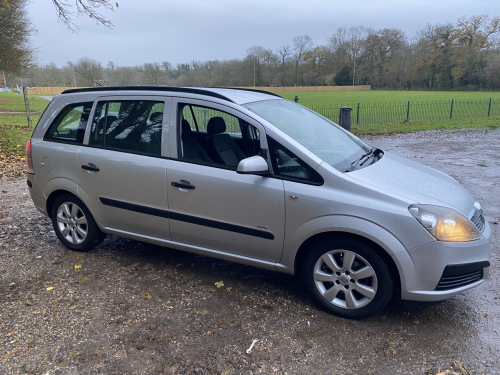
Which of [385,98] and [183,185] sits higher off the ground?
[385,98]

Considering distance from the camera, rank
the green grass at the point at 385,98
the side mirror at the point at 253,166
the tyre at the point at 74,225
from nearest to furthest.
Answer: the side mirror at the point at 253,166
the tyre at the point at 74,225
the green grass at the point at 385,98

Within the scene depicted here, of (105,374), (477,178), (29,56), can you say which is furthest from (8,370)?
(29,56)

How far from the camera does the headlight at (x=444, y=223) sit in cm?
280

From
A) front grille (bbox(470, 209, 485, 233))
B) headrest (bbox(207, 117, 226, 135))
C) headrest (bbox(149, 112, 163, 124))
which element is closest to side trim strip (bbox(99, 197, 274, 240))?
headrest (bbox(149, 112, 163, 124))

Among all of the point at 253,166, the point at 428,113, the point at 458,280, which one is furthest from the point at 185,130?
the point at 428,113

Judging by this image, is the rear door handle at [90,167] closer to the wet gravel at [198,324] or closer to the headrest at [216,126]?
the wet gravel at [198,324]

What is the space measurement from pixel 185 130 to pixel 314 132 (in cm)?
125

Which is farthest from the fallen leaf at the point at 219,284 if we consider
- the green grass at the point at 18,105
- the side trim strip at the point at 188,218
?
the green grass at the point at 18,105

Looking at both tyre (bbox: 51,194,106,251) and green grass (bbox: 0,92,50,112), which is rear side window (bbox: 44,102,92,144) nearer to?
tyre (bbox: 51,194,106,251)

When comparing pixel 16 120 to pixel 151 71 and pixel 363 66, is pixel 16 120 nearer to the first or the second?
pixel 151 71

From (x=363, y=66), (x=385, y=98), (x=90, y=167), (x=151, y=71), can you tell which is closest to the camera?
(x=90, y=167)

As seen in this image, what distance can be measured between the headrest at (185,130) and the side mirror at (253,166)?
2.96 ft

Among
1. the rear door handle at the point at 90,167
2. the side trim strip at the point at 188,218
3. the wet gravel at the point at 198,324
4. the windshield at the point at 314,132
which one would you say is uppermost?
the windshield at the point at 314,132

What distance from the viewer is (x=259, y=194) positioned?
128 inches
